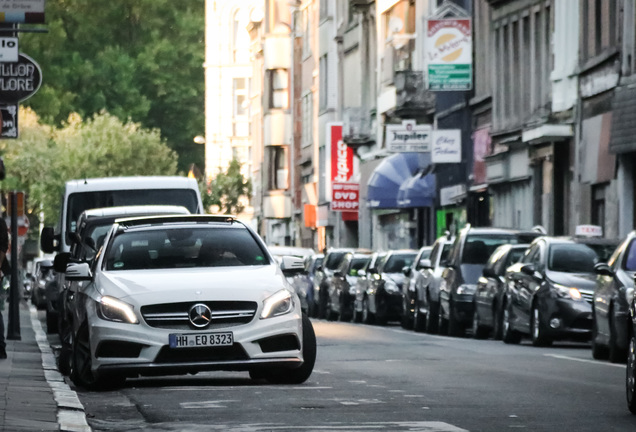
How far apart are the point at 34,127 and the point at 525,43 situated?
147 feet

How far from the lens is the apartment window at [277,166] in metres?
94.1

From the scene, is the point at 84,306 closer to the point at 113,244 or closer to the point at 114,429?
the point at 113,244

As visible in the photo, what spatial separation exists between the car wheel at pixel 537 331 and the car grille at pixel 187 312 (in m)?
11.0

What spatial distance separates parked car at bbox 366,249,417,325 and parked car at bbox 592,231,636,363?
18381 millimetres

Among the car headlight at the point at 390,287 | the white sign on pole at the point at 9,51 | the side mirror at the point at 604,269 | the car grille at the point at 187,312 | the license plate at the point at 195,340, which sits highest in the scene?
the white sign on pole at the point at 9,51

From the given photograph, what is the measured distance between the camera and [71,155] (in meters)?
92.4

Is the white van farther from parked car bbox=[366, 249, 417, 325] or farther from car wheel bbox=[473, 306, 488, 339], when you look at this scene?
parked car bbox=[366, 249, 417, 325]

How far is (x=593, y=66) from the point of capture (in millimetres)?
43000

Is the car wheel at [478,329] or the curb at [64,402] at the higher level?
the curb at [64,402]

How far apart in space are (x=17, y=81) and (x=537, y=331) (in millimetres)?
11369

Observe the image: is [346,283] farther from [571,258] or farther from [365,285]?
[571,258]

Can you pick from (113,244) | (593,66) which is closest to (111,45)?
(593,66)

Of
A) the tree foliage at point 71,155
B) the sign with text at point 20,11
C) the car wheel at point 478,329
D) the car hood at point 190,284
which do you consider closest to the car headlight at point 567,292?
the car wheel at point 478,329

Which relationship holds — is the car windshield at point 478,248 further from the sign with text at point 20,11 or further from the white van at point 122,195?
the sign with text at point 20,11
